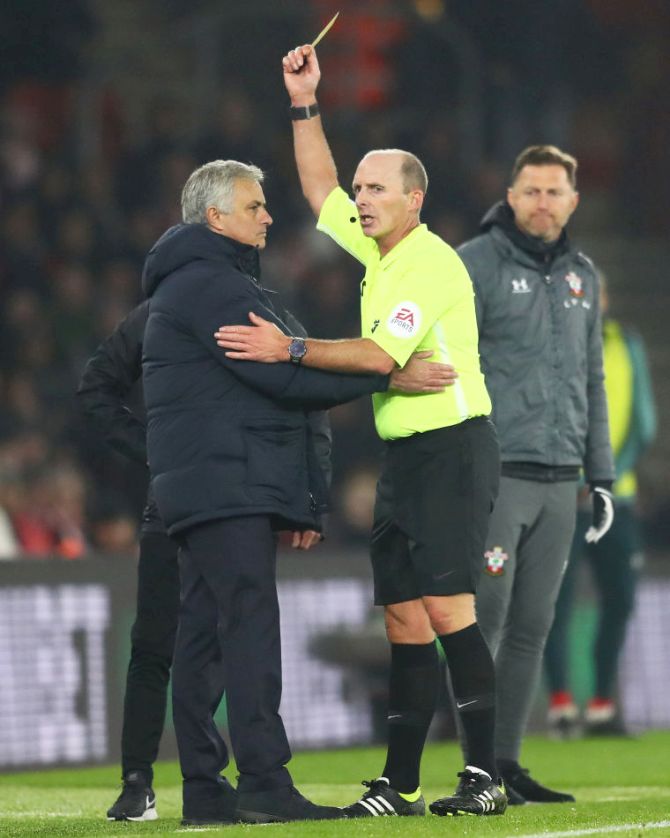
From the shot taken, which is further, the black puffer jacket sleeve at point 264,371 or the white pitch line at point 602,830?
the black puffer jacket sleeve at point 264,371

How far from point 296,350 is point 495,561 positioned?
134 cm

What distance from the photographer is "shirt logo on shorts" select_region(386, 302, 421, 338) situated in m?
6.08

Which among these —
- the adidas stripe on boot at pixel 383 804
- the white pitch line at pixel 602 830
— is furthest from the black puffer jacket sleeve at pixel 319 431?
the white pitch line at pixel 602 830

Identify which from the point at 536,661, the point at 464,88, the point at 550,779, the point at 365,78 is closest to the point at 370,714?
the point at 550,779

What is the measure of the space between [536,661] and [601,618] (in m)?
3.26

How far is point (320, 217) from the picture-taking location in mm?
6754

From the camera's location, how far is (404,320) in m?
6.08

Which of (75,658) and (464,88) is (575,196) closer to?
(75,658)

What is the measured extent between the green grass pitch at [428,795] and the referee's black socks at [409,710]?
248 mm

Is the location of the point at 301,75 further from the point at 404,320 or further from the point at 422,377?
the point at 422,377

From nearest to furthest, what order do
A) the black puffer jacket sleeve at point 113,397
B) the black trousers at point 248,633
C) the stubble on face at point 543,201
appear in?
the black trousers at point 248,633, the black puffer jacket sleeve at point 113,397, the stubble on face at point 543,201

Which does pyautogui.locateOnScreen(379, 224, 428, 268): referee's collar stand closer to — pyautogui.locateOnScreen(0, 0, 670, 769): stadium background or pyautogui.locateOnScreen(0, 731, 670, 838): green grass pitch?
pyautogui.locateOnScreen(0, 731, 670, 838): green grass pitch

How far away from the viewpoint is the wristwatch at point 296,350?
19.6ft

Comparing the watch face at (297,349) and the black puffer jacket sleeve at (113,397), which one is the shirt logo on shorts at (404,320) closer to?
the watch face at (297,349)
